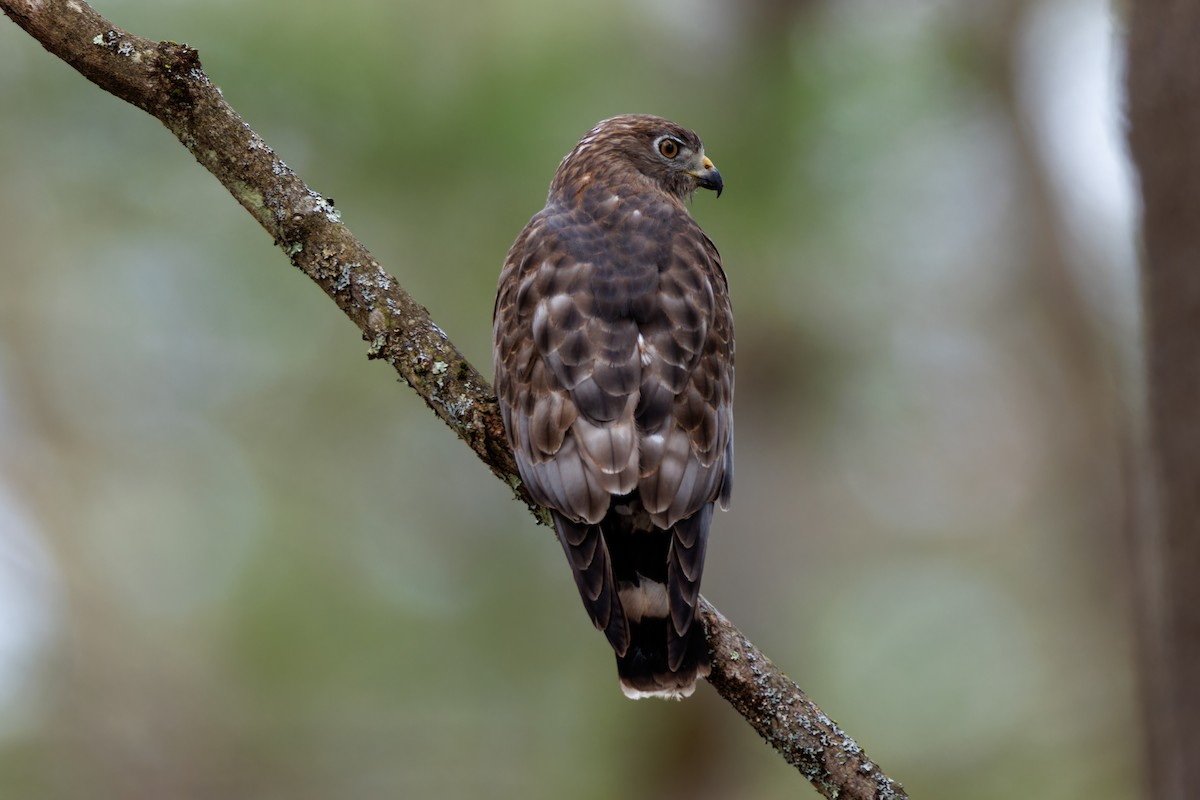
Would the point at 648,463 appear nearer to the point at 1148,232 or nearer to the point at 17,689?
the point at 1148,232

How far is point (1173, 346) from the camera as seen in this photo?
3469 millimetres

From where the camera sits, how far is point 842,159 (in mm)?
11203

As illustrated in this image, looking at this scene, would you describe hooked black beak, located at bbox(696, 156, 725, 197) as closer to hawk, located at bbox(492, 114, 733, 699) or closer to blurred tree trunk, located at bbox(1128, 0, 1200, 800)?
hawk, located at bbox(492, 114, 733, 699)

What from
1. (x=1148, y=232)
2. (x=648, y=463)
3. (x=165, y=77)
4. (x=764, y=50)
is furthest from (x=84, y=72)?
(x=764, y=50)

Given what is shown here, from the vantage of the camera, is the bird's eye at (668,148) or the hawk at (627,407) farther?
the bird's eye at (668,148)

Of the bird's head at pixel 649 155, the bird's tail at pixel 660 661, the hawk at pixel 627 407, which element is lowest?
the bird's tail at pixel 660 661

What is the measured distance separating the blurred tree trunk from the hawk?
125 centimetres

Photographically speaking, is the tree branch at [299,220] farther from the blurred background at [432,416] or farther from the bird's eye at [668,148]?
the blurred background at [432,416]

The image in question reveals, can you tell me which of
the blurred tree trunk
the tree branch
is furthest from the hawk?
the blurred tree trunk

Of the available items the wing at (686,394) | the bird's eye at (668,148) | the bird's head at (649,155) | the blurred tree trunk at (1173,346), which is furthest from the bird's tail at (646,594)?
the bird's eye at (668,148)

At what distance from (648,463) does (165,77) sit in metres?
1.75

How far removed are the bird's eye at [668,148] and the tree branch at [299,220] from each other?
6.28 feet

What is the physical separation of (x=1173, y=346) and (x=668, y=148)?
8.14 ft

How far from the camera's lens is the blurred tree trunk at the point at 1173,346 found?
133 inches
